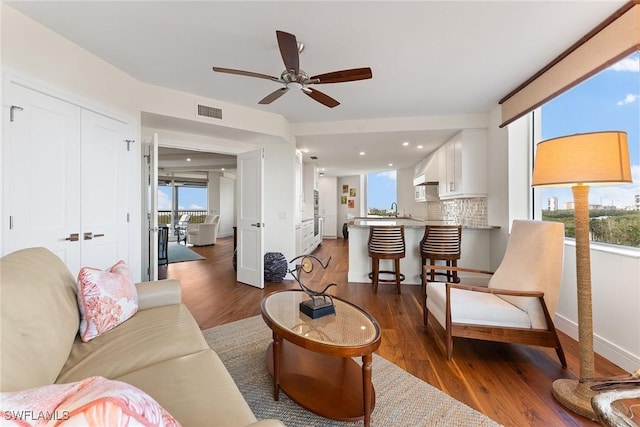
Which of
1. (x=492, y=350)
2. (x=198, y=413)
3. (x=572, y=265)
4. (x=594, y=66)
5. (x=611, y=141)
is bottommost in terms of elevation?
(x=492, y=350)

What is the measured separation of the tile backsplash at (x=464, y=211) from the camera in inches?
162

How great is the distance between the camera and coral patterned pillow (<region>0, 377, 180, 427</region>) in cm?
50

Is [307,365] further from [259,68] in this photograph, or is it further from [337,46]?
[259,68]

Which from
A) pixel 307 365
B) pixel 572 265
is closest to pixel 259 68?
pixel 307 365

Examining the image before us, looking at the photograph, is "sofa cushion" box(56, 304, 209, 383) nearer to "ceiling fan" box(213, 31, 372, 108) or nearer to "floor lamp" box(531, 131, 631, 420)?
"ceiling fan" box(213, 31, 372, 108)

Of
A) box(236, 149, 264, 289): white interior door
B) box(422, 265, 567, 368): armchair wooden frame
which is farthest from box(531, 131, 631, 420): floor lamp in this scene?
box(236, 149, 264, 289): white interior door

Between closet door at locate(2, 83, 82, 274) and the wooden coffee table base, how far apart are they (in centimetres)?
202

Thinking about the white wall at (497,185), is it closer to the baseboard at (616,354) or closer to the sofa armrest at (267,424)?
the baseboard at (616,354)

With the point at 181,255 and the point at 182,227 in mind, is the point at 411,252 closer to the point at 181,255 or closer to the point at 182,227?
the point at 181,255

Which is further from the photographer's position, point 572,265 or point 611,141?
point 572,265

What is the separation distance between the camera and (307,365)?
5.88ft

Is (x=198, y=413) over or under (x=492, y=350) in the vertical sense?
over

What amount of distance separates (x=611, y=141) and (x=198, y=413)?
244 centimetres

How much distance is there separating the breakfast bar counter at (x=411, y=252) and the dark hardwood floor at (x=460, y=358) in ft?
0.98
